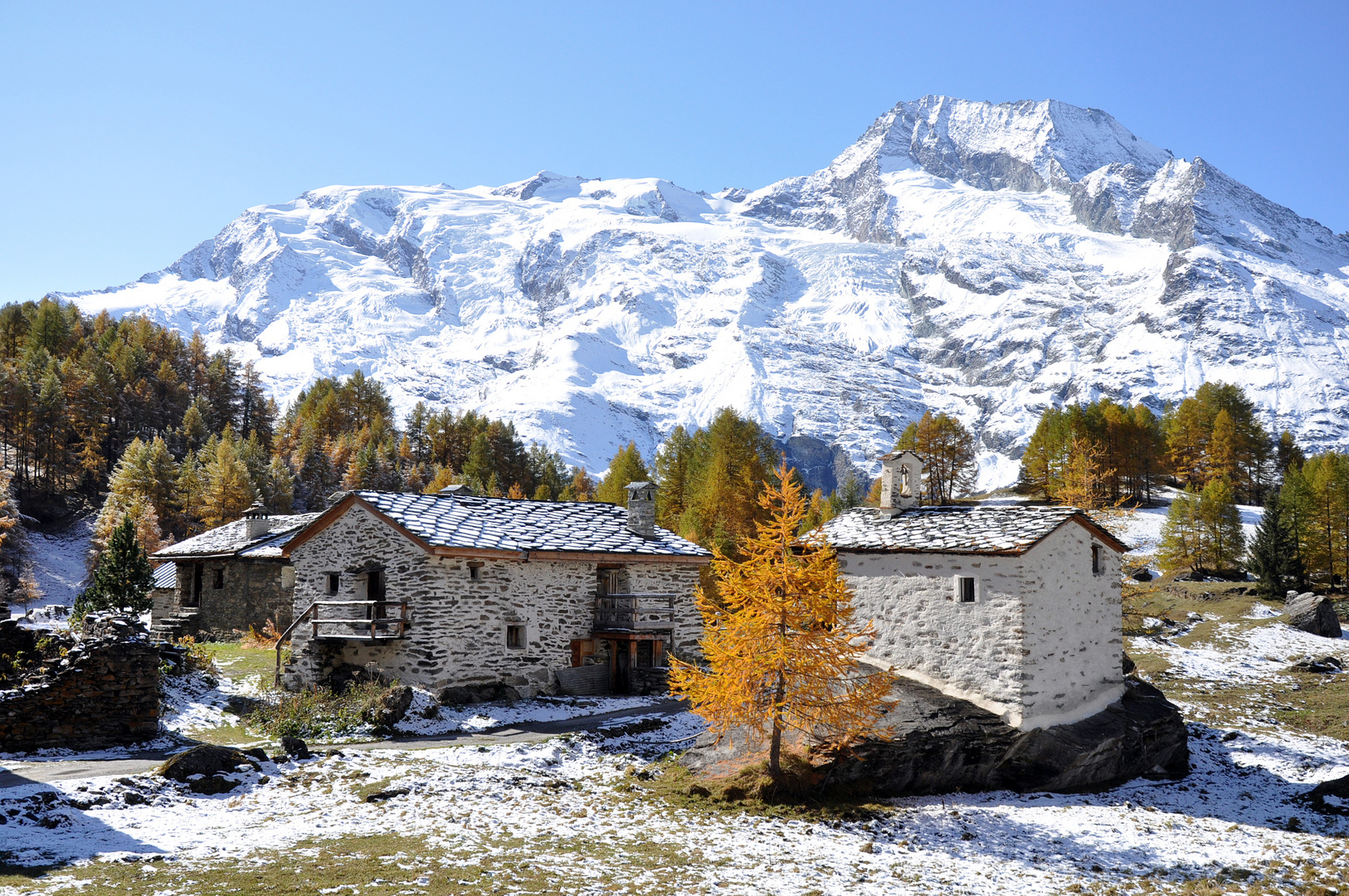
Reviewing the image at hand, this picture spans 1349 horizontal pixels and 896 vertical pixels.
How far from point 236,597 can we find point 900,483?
1274 inches

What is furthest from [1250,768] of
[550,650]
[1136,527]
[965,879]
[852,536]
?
[1136,527]

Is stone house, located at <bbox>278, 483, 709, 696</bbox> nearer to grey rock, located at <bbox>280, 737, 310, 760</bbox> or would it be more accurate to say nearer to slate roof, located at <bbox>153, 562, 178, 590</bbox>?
grey rock, located at <bbox>280, 737, 310, 760</bbox>

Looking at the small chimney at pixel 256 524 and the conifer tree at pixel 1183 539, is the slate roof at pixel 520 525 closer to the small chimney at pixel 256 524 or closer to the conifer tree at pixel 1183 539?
the small chimney at pixel 256 524

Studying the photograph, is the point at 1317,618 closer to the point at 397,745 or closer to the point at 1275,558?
the point at 1275,558

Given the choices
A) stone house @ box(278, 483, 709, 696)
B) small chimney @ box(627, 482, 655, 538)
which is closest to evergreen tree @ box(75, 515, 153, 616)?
stone house @ box(278, 483, 709, 696)

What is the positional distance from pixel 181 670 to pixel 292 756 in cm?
951

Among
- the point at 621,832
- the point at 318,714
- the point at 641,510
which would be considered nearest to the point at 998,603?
the point at 621,832

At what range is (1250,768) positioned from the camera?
25.2 m

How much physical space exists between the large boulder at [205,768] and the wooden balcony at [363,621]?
8.53 metres

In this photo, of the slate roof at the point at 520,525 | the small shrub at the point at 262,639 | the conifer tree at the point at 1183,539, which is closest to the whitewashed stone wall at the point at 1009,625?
the slate roof at the point at 520,525

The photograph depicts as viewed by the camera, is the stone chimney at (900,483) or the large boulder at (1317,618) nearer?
the stone chimney at (900,483)

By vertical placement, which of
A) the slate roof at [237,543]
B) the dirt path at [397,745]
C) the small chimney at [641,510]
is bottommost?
the dirt path at [397,745]

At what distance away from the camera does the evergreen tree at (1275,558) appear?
188 ft

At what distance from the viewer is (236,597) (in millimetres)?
43469
